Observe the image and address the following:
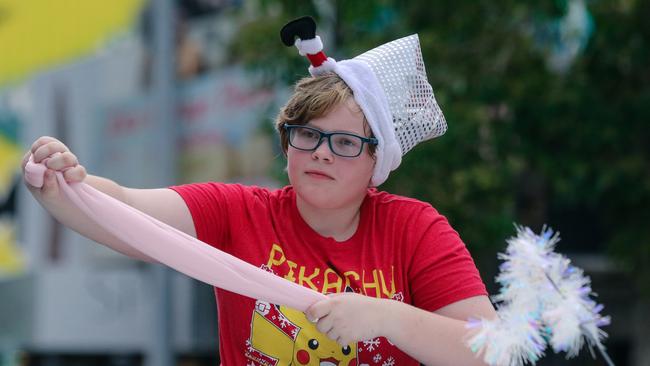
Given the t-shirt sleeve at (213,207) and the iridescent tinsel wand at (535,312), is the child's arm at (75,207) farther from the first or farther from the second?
the iridescent tinsel wand at (535,312)

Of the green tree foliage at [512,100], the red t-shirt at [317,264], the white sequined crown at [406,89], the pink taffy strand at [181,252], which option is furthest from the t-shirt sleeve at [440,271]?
the green tree foliage at [512,100]

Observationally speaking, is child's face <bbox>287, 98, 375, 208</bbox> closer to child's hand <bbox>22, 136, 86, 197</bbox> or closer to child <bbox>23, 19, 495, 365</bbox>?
child <bbox>23, 19, 495, 365</bbox>

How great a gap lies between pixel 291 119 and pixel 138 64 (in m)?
8.80

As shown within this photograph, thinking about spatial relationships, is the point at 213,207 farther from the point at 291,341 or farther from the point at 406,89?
the point at 406,89

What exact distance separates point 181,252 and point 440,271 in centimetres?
65

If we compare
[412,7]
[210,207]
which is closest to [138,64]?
[412,7]

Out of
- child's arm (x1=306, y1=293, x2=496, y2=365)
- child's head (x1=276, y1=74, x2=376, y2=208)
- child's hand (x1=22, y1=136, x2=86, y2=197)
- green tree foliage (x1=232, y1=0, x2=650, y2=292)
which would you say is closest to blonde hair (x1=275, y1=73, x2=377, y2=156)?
child's head (x1=276, y1=74, x2=376, y2=208)

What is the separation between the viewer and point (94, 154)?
11422 mm

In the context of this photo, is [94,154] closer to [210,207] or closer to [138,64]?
[138,64]

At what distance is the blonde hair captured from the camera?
2.69 meters

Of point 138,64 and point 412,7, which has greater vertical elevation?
point 138,64

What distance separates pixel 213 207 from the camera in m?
2.76

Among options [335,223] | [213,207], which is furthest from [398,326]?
[213,207]

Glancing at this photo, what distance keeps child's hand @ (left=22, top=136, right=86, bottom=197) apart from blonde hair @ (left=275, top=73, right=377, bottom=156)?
0.58 m
